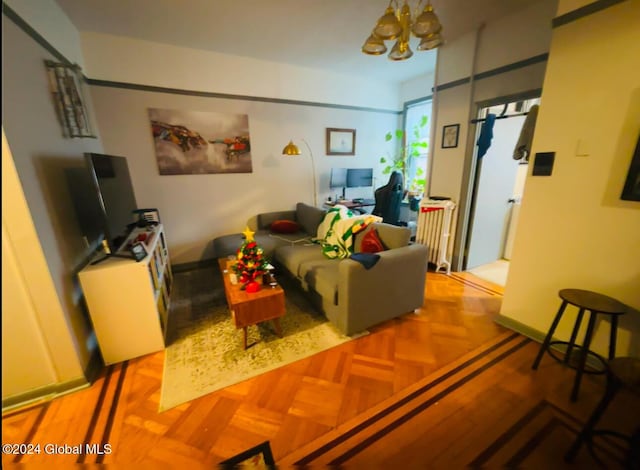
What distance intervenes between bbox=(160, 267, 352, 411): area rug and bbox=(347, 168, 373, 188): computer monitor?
219 centimetres

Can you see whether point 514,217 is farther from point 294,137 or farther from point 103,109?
point 103,109

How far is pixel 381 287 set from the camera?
2.09 metres

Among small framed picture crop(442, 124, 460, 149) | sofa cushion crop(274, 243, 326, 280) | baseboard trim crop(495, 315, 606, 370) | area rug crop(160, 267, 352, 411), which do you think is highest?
small framed picture crop(442, 124, 460, 149)

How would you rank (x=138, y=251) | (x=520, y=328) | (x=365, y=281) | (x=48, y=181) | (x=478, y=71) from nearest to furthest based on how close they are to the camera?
1. (x=48, y=181)
2. (x=138, y=251)
3. (x=365, y=281)
4. (x=520, y=328)
5. (x=478, y=71)

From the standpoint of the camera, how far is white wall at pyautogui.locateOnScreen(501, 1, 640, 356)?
1.50 m

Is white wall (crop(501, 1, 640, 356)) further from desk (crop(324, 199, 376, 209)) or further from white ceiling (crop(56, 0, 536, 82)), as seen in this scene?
desk (crop(324, 199, 376, 209))

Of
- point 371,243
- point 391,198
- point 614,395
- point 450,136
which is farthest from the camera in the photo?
point 391,198

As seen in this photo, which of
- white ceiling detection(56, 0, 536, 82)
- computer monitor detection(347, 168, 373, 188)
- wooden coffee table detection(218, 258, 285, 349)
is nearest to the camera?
wooden coffee table detection(218, 258, 285, 349)

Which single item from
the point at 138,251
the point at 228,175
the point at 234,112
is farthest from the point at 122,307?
the point at 234,112

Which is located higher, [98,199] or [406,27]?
[406,27]

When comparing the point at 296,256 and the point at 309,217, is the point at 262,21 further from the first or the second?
the point at 296,256

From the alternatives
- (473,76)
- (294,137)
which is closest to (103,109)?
(294,137)

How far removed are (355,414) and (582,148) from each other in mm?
2188

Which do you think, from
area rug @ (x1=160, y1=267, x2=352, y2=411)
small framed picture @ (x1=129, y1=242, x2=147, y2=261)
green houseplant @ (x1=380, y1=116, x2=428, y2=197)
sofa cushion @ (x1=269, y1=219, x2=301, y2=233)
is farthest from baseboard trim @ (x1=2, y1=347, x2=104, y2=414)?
green houseplant @ (x1=380, y1=116, x2=428, y2=197)
